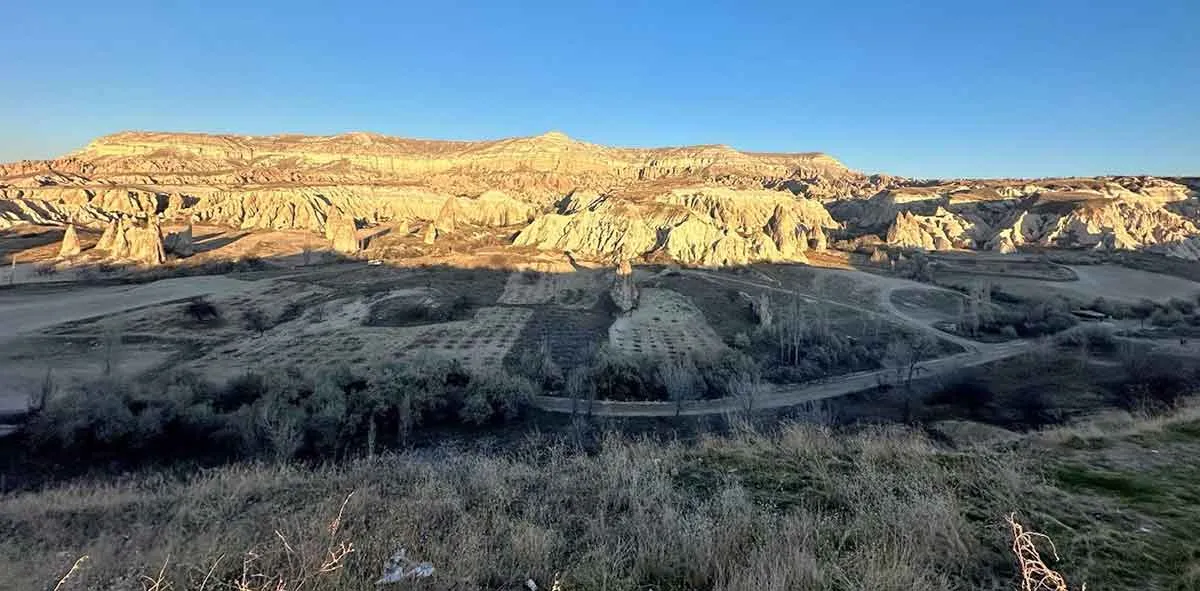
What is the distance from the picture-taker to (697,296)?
45906 mm

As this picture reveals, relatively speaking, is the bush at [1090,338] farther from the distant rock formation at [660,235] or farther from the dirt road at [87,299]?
the dirt road at [87,299]

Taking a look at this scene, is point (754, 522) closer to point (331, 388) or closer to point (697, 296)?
point (331, 388)

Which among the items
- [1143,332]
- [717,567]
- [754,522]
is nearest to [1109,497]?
[754,522]

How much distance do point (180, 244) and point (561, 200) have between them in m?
54.0

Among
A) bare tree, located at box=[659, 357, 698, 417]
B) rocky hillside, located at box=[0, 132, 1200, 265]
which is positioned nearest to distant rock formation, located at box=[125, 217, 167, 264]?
rocky hillside, located at box=[0, 132, 1200, 265]

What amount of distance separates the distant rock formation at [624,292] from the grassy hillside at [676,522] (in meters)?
34.1

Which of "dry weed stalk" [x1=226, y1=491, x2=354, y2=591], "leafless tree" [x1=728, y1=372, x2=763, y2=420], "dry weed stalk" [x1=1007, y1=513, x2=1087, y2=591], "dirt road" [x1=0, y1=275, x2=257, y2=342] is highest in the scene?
"dry weed stalk" [x1=1007, y1=513, x2=1087, y2=591]

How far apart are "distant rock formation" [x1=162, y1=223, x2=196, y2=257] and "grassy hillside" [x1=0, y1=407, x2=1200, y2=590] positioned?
2355 inches

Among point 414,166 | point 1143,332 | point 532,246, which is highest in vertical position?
point 414,166

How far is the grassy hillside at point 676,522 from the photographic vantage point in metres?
4.09

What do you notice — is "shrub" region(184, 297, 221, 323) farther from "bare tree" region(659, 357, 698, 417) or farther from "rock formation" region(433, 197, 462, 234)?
"rock formation" region(433, 197, 462, 234)

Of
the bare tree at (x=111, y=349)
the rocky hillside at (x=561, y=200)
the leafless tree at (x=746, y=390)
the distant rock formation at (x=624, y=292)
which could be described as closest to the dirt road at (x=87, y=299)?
the bare tree at (x=111, y=349)

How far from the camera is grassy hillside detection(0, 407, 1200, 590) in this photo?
4.09 metres

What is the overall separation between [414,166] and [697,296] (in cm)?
10587
